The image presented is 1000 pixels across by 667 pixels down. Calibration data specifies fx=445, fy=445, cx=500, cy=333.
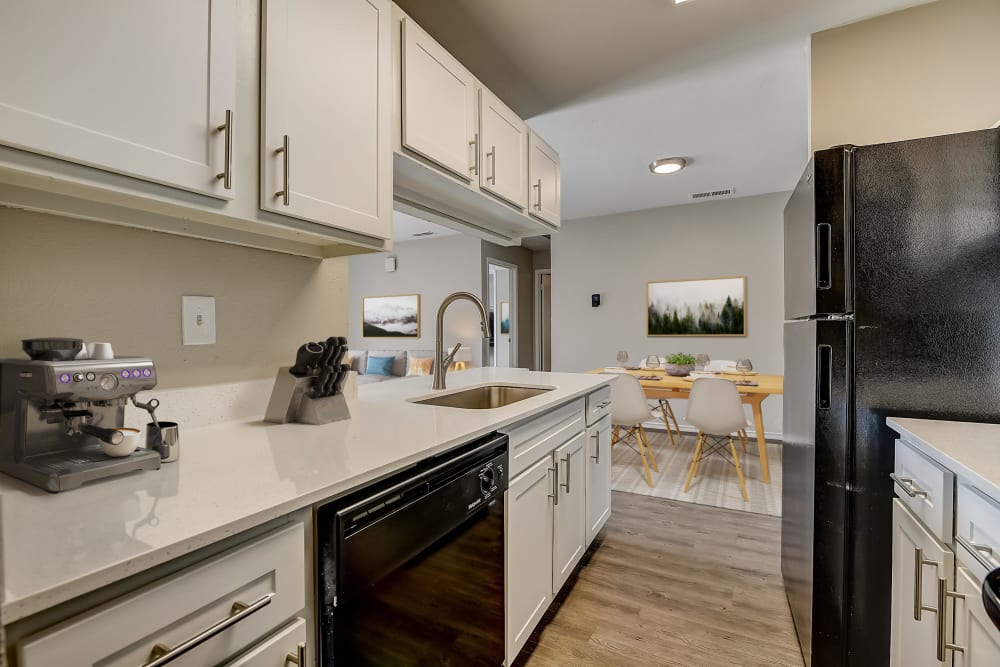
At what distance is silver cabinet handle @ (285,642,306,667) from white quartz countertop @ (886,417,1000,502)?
1.26 m

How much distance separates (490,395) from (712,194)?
3.71 metres

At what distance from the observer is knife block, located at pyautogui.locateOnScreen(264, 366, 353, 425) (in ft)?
4.20

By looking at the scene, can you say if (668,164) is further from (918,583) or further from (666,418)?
(918,583)

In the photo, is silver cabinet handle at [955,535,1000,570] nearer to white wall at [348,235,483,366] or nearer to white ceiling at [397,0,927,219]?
white ceiling at [397,0,927,219]

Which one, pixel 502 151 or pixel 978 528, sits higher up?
pixel 502 151

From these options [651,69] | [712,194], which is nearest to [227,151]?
[651,69]

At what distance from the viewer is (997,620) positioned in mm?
485

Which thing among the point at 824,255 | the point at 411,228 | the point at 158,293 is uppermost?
the point at 411,228

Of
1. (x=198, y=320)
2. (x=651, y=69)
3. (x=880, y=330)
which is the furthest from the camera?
(x=651, y=69)

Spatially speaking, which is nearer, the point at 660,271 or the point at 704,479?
the point at 704,479

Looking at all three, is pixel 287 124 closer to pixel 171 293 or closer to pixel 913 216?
pixel 171 293

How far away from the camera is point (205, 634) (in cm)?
60

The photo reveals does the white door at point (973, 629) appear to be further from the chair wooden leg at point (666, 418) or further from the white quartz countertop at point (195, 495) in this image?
the chair wooden leg at point (666, 418)

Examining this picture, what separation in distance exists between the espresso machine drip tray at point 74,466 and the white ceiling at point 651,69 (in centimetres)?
192
